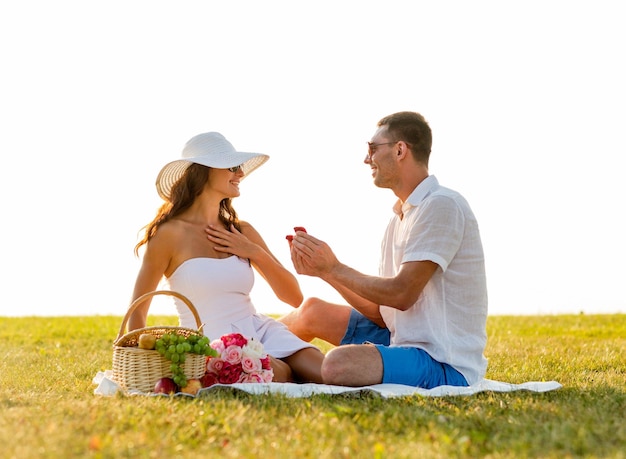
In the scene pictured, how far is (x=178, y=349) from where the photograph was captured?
5.31m

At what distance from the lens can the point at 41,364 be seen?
8.51m

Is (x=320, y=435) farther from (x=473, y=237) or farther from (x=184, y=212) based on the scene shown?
(x=184, y=212)

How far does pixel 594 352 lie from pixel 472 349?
3467mm

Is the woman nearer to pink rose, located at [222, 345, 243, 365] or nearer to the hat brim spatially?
the hat brim

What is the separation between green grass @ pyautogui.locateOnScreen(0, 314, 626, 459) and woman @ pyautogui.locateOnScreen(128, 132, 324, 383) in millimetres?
926

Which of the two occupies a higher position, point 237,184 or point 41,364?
point 237,184

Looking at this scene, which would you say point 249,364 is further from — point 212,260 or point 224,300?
point 212,260

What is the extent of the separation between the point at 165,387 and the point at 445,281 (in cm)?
209

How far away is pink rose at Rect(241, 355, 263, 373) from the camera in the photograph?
552 centimetres

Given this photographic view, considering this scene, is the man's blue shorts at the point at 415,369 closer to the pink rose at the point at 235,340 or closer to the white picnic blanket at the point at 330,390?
the white picnic blanket at the point at 330,390

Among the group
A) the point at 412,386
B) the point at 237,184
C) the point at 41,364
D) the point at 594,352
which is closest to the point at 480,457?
the point at 412,386

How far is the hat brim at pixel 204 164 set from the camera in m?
6.20

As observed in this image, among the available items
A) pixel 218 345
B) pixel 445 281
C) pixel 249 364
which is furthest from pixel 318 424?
pixel 445 281

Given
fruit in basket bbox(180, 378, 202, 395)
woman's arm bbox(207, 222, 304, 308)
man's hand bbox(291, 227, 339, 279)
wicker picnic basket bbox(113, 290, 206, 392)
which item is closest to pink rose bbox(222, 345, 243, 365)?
wicker picnic basket bbox(113, 290, 206, 392)
